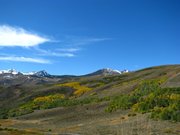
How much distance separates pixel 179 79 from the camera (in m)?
88.1

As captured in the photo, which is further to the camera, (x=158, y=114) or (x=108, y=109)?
(x=108, y=109)

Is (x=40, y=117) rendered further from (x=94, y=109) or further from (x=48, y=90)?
(x=48, y=90)

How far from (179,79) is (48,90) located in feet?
237

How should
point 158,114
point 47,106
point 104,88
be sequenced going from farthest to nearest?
point 104,88, point 47,106, point 158,114

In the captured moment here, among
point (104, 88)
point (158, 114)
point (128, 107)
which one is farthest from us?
point (104, 88)

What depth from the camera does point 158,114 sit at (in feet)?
192

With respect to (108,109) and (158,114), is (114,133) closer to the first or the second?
(158,114)

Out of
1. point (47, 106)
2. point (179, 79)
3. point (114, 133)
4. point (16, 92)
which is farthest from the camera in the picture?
point (16, 92)

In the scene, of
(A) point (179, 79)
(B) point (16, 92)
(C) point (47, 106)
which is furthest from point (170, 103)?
(B) point (16, 92)

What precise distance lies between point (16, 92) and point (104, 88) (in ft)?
187

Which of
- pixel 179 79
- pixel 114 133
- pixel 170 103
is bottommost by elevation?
pixel 114 133

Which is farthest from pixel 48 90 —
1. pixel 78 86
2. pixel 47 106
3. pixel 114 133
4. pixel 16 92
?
pixel 114 133

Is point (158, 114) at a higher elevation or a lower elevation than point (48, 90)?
lower

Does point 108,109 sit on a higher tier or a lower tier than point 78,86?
lower
